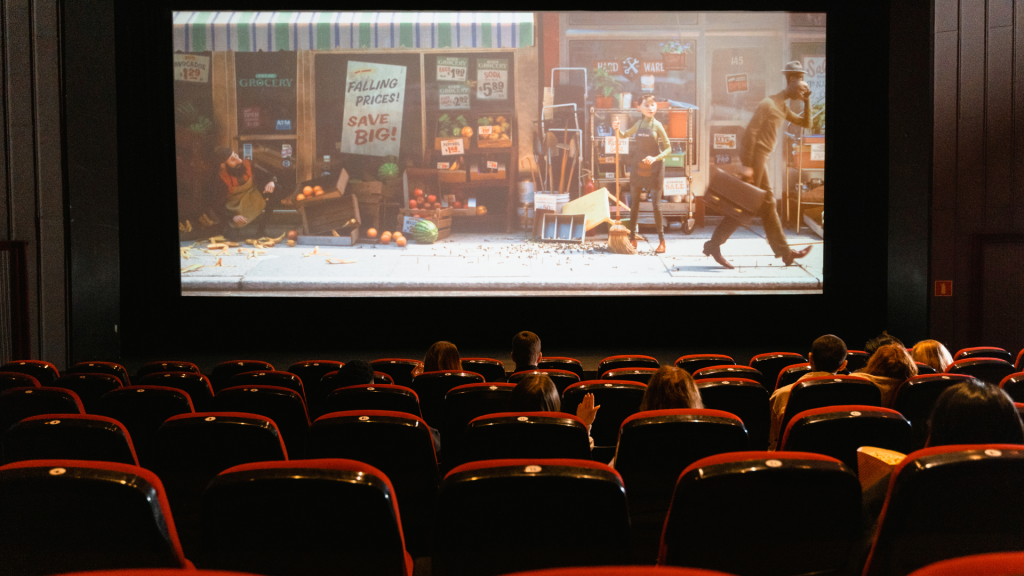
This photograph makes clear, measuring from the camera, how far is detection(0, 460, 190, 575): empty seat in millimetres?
1295

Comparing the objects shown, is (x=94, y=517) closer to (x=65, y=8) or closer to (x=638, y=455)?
(x=638, y=455)

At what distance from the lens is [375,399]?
10.4 feet

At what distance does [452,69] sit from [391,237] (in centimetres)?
199

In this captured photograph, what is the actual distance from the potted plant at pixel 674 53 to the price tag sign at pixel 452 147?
8.00 ft

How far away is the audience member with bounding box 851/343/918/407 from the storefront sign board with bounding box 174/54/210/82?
7481 millimetres

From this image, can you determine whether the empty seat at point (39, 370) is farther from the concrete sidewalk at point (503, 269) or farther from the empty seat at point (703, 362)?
the empty seat at point (703, 362)

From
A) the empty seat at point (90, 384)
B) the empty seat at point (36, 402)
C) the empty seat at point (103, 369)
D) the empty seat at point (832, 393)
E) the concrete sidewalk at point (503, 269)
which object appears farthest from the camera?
the concrete sidewalk at point (503, 269)

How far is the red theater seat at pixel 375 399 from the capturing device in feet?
10.4

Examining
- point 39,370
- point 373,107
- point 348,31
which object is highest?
point 348,31

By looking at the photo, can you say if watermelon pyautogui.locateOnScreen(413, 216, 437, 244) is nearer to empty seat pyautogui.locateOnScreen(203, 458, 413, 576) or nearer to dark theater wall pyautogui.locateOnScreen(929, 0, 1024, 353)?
dark theater wall pyautogui.locateOnScreen(929, 0, 1024, 353)

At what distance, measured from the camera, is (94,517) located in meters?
1.31

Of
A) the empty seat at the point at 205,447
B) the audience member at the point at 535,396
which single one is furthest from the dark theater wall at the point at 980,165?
the empty seat at the point at 205,447

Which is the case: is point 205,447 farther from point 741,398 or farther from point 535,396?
point 741,398

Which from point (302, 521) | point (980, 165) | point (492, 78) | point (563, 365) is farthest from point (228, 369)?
point (980, 165)
